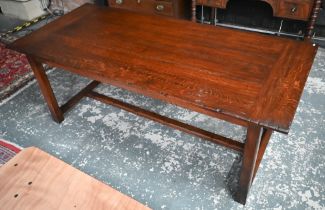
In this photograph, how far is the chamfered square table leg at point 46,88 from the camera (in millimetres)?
1647

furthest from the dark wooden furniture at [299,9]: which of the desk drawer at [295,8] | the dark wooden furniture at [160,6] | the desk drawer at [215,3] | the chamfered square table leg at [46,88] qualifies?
the chamfered square table leg at [46,88]

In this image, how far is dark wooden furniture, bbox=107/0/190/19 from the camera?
8.50 ft

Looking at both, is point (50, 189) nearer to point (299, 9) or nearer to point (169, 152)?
point (169, 152)

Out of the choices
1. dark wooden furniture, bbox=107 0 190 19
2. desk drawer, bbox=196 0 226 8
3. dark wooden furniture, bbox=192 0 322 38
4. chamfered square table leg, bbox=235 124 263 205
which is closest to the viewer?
chamfered square table leg, bbox=235 124 263 205

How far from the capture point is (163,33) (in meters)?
1.60

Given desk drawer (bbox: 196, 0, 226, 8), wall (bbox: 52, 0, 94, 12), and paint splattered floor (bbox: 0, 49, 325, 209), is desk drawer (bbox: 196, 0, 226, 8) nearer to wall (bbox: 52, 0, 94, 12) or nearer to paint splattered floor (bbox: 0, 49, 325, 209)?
paint splattered floor (bbox: 0, 49, 325, 209)

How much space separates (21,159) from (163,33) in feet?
3.15

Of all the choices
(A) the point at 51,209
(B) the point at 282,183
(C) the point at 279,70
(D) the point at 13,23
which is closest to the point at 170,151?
(B) the point at 282,183

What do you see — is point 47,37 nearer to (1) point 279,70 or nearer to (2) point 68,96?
(2) point 68,96

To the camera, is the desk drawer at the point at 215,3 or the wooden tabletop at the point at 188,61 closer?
the wooden tabletop at the point at 188,61

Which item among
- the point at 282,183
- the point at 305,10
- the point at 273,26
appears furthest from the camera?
the point at 273,26

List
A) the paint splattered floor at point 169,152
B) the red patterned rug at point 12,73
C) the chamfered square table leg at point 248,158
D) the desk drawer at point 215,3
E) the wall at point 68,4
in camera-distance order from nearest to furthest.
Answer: the chamfered square table leg at point 248,158
the paint splattered floor at point 169,152
the red patterned rug at point 12,73
the desk drawer at point 215,3
the wall at point 68,4

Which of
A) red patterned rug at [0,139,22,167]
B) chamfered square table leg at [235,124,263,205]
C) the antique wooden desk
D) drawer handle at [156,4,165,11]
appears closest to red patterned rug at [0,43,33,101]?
red patterned rug at [0,139,22,167]

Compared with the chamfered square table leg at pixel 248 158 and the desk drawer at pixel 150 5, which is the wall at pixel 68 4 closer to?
the desk drawer at pixel 150 5
